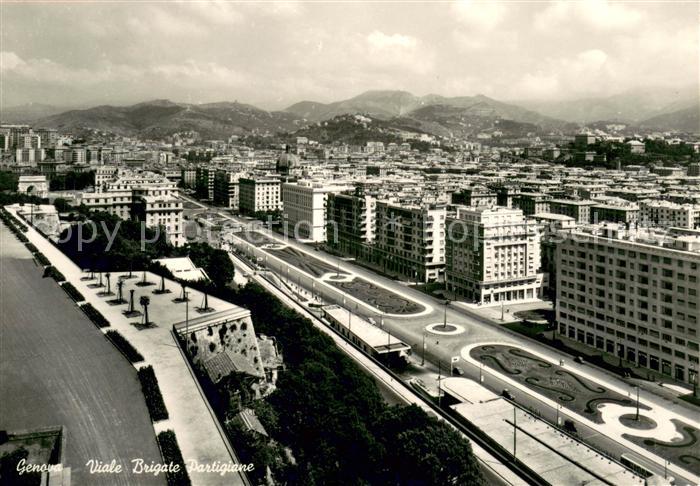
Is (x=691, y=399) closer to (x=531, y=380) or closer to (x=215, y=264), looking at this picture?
(x=531, y=380)

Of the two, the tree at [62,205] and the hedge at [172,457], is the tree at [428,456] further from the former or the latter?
the tree at [62,205]

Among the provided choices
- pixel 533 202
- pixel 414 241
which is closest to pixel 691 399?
pixel 414 241

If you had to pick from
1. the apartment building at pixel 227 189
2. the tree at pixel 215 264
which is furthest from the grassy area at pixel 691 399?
the apartment building at pixel 227 189

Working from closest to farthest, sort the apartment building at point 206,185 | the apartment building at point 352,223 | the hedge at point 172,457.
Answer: the hedge at point 172,457, the apartment building at point 352,223, the apartment building at point 206,185

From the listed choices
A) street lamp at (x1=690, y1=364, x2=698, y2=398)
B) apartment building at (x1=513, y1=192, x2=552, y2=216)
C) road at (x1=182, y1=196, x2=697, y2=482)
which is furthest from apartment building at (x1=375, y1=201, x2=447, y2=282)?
apartment building at (x1=513, y1=192, x2=552, y2=216)

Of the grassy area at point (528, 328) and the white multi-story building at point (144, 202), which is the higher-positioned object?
the white multi-story building at point (144, 202)

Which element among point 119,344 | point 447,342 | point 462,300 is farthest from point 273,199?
point 119,344

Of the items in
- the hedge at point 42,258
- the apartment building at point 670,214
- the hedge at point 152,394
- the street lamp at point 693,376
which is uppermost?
the apartment building at point 670,214
